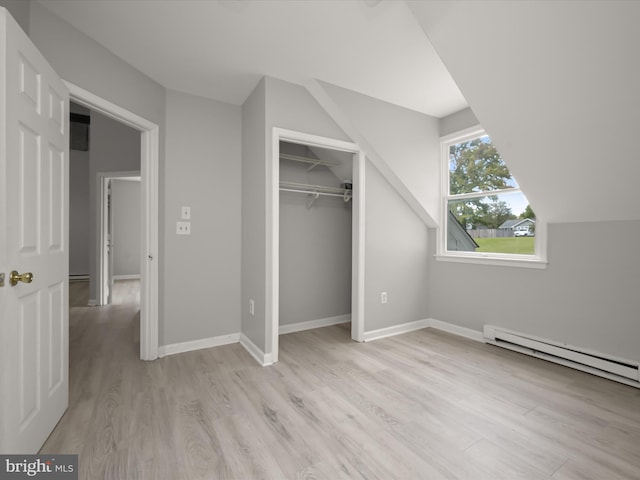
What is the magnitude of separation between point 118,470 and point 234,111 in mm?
2955

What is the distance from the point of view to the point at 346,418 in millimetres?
1846

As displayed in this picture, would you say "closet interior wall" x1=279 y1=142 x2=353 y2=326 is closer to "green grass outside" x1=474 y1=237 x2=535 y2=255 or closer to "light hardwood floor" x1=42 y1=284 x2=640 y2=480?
"light hardwood floor" x1=42 y1=284 x2=640 y2=480

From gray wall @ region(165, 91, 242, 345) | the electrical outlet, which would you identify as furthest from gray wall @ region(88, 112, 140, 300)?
the electrical outlet

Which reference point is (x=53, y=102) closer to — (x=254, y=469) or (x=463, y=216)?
(x=254, y=469)

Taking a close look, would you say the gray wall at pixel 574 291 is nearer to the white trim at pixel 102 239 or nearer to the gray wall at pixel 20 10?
the gray wall at pixel 20 10

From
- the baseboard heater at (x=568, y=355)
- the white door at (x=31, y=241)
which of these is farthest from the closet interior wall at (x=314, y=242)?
the white door at (x=31, y=241)

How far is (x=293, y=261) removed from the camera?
11.7ft

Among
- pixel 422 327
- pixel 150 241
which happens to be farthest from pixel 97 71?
pixel 422 327

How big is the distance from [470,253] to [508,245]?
40cm

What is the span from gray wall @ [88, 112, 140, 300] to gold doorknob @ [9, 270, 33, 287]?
3.51 metres

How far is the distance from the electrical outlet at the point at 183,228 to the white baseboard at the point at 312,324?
1.47 meters

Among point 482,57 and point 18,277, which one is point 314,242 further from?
point 18,277

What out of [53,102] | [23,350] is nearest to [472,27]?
[53,102]

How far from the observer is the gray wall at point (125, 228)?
7297 millimetres
